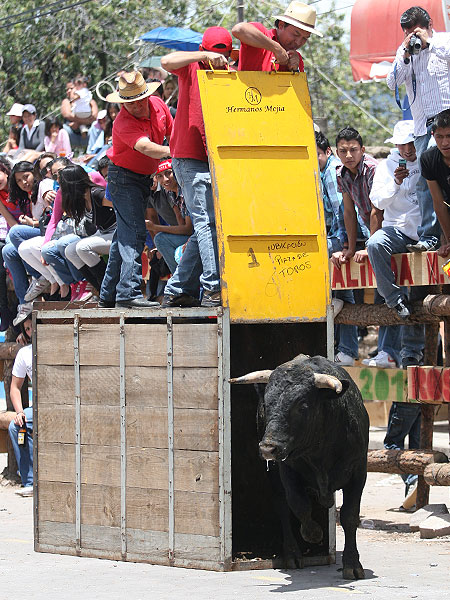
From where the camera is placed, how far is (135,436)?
8.46 m

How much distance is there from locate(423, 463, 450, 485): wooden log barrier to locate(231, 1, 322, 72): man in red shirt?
11.7 feet

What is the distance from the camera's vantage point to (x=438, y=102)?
9758mm

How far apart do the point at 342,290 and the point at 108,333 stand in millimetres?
3322

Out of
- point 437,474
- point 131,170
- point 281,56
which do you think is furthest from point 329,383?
point 131,170

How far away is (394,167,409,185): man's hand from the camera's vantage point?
996cm

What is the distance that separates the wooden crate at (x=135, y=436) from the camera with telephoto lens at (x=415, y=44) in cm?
314

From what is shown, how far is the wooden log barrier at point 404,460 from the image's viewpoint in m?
9.93

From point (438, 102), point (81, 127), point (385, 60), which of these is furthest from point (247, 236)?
point (81, 127)

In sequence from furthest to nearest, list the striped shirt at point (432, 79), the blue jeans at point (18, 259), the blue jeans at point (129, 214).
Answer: the blue jeans at point (18, 259) → the striped shirt at point (432, 79) → the blue jeans at point (129, 214)

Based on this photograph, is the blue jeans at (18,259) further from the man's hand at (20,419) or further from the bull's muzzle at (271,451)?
the bull's muzzle at (271,451)

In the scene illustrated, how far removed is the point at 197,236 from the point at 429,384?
277cm

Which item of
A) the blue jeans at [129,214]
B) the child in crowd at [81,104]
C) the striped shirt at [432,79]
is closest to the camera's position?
the blue jeans at [129,214]

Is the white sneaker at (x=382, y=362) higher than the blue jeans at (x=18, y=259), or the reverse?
the blue jeans at (x=18, y=259)

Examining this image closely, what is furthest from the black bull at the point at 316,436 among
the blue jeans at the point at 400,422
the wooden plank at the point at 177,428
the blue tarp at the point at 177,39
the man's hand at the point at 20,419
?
the blue tarp at the point at 177,39
